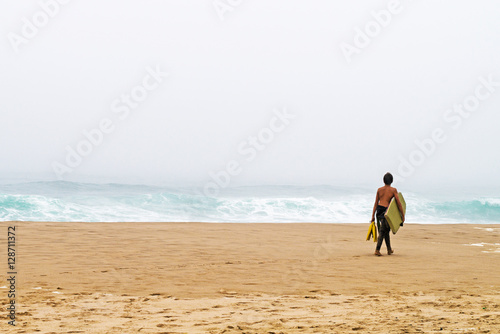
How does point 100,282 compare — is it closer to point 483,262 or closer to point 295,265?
point 295,265

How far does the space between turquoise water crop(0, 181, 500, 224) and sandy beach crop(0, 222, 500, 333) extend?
12.3m

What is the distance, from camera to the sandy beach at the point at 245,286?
5.06 metres

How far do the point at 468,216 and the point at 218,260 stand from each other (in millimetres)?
29942

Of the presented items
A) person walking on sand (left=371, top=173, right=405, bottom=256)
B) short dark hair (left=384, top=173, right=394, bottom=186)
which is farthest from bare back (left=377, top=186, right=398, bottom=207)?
short dark hair (left=384, top=173, right=394, bottom=186)

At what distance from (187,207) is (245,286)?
25.0m

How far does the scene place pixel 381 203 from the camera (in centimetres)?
1109

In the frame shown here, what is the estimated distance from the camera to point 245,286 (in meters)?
7.34

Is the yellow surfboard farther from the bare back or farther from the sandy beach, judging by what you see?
the sandy beach

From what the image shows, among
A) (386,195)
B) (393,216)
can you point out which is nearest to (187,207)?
(386,195)

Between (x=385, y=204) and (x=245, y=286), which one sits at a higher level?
(x=385, y=204)

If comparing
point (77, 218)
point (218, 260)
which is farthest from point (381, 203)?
point (77, 218)

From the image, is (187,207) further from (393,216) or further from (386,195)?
(393,216)

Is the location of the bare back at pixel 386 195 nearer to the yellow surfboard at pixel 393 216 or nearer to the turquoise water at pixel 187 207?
the yellow surfboard at pixel 393 216

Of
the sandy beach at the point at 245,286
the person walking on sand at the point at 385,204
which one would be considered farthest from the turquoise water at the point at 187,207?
the person walking on sand at the point at 385,204
